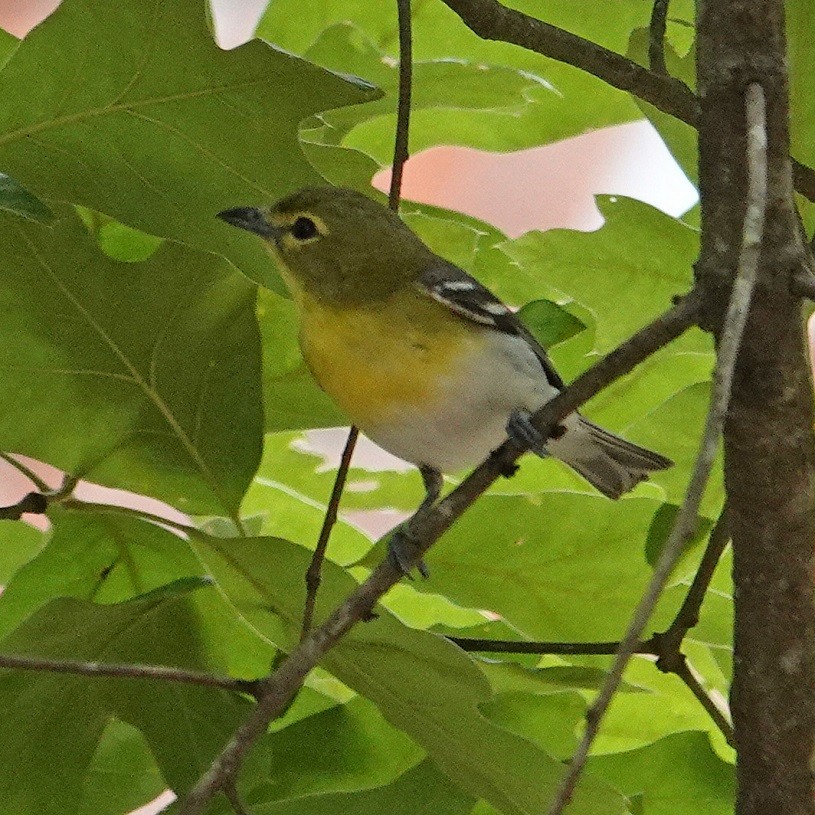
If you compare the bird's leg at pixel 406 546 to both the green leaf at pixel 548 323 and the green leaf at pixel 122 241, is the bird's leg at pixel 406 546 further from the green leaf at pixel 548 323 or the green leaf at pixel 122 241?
the green leaf at pixel 122 241

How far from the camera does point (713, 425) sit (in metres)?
0.46

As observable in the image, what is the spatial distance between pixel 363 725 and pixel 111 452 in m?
0.24

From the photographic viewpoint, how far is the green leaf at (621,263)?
0.87 meters

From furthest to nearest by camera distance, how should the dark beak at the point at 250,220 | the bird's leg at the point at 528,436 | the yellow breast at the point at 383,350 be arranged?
the yellow breast at the point at 383,350, the dark beak at the point at 250,220, the bird's leg at the point at 528,436

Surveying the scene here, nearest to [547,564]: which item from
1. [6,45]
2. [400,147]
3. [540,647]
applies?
[540,647]

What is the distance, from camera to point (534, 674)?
769 mm

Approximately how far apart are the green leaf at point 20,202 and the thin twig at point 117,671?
0.20 metres

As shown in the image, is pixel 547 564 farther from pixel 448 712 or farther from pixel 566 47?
pixel 566 47

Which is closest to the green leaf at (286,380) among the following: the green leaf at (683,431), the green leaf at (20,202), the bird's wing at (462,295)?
the bird's wing at (462,295)

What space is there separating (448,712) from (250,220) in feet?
1.14

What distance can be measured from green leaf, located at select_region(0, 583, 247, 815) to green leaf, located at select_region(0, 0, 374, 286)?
0.23 m

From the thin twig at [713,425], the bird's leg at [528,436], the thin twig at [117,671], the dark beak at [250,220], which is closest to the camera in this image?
the thin twig at [713,425]

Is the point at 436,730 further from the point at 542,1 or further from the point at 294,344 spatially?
the point at 542,1

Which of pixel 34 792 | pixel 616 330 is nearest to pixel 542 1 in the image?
pixel 616 330
